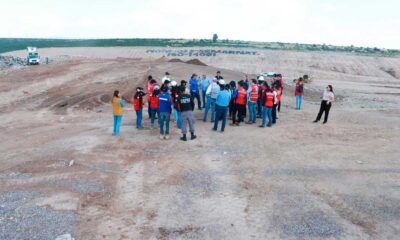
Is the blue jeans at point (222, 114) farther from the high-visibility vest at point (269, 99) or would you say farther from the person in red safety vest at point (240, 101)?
the high-visibility vest at point (269, 99)

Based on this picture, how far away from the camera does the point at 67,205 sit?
8.12 m

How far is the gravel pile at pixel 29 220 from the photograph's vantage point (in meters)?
7.01

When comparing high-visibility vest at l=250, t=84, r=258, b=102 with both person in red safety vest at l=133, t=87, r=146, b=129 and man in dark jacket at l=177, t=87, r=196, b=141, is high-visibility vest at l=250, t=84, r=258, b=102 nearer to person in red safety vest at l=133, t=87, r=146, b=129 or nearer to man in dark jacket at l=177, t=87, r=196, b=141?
man in dark jacket at l=177, t=87, r=196, b=141

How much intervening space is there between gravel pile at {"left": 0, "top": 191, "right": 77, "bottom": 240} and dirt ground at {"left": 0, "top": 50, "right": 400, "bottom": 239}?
0.06ft

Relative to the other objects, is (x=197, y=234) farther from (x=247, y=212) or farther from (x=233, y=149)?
(x=233, y=149)

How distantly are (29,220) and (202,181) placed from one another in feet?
12.8

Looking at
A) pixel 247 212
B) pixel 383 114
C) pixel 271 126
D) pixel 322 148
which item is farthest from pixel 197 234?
pixel 383 114

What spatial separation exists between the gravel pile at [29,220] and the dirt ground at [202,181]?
2 centimetres

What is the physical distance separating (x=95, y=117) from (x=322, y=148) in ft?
32.6

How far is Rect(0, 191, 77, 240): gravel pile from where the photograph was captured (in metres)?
7.01

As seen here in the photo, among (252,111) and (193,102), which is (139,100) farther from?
(252,111)

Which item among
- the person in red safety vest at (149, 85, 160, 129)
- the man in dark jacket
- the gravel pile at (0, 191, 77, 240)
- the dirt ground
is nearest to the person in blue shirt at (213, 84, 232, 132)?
the dirt ground

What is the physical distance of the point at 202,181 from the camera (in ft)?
31.4

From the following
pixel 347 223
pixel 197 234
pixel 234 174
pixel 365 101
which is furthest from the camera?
pixel 365 101
